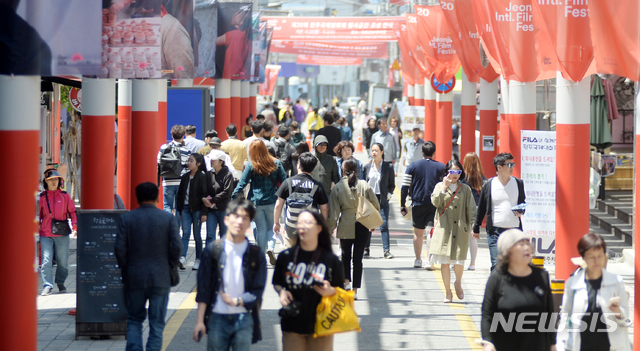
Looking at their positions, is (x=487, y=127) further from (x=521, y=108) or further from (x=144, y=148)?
(x=144, y=148)

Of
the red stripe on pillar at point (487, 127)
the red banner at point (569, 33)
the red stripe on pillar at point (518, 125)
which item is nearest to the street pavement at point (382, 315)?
the red stripe on pillar at point (518, 125)

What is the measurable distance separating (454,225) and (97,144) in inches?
159

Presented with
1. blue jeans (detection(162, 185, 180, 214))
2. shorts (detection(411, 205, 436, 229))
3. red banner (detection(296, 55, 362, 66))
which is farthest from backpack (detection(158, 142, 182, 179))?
red banner (detection(296, 55, 362, 66))

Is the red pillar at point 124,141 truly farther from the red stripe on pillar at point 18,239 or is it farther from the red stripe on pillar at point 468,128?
the red stripe on pillar at point 468,128

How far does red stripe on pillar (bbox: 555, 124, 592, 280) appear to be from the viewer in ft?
27.2

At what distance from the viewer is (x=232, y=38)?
18.4 m

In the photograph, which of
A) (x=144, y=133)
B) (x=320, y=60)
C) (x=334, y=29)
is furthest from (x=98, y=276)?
(x=320, y=60)

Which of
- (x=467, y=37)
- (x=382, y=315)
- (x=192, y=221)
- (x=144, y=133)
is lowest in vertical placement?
(x=382, y=315)

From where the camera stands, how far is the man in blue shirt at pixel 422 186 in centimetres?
1118

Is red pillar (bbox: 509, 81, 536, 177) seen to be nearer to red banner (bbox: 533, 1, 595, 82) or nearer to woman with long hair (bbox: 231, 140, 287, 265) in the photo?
woman with long hair (bbox: 231, 140, 287, 265)

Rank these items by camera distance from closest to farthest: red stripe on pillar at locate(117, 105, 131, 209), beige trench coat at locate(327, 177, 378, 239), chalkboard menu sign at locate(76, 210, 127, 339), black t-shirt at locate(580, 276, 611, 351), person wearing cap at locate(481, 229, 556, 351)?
person wearing cap at locate(481, 229, 556, 351) < black t-shirt at locate(580, 276, 611, 351) < chalkboard menu sign at locate(76, 210, 127, 339) < beige trench coat at locate(327, 177, 378, 239) < red stripe on pillar at locate(117, 105, 131, 209)

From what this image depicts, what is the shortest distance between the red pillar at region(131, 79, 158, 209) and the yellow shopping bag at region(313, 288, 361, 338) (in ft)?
21.2

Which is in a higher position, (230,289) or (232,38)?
(232,38)

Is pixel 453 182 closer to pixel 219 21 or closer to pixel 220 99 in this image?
pixel 219 21
